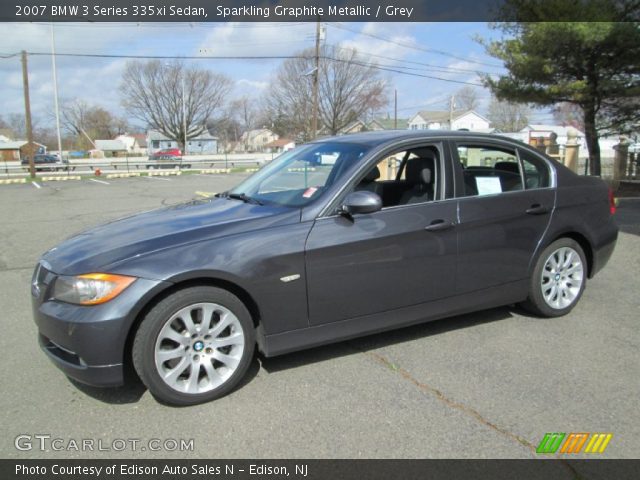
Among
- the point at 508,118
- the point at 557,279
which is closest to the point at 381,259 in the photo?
the point at 557,279

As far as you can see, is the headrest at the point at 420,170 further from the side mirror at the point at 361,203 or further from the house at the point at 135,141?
the house at the point at 135,141

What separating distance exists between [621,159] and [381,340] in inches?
678

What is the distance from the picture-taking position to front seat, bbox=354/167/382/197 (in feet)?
12.0

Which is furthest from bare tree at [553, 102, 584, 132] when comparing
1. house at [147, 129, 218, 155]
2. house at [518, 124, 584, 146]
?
house at [147, 129, 218, 155]

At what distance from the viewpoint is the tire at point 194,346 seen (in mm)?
2877

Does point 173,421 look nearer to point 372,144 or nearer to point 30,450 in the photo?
point 30,450

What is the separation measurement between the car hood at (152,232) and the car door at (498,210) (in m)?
1.43

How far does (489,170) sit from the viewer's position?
14.2 ft

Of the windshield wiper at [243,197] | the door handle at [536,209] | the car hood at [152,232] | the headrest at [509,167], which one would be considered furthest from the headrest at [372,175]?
the door handle at [536,209]

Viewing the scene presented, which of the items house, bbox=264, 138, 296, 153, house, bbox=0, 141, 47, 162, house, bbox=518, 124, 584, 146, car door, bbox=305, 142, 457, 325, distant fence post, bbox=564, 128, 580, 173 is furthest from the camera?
house, bbox=264, 138, 296, 153

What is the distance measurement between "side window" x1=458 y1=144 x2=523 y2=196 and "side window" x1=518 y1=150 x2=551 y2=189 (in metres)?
0.07

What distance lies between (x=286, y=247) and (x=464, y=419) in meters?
1.48

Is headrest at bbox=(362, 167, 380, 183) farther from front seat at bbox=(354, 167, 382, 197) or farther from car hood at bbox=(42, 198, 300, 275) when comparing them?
car hood at bbox=(42, 198, 300, 275)
